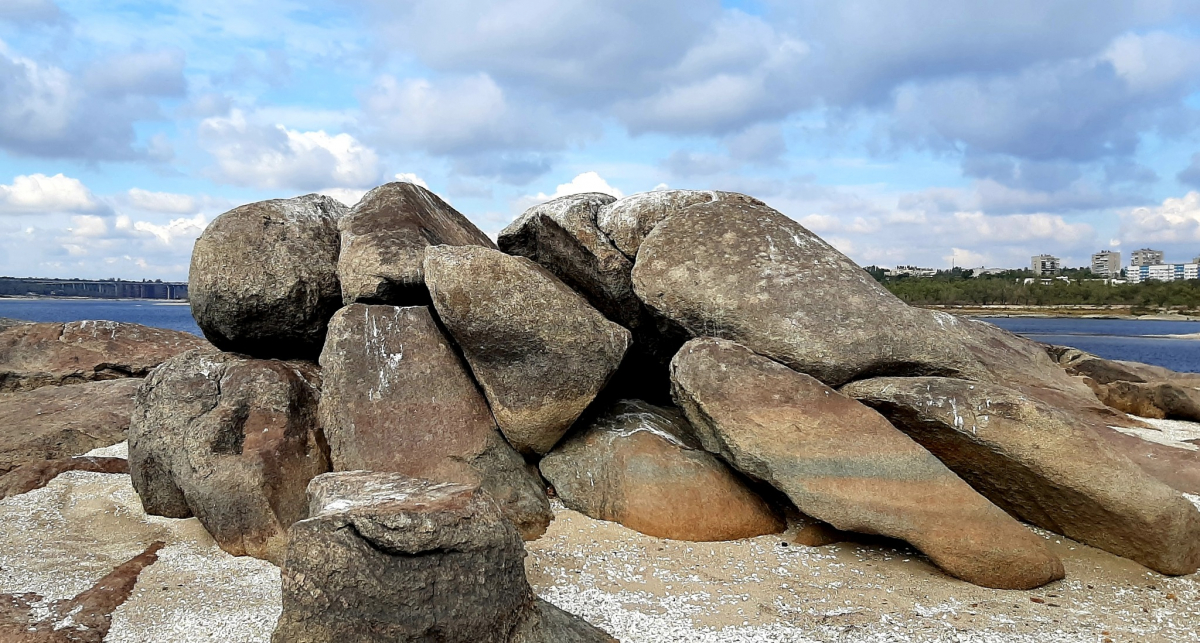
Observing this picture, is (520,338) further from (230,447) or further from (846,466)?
(846,466)

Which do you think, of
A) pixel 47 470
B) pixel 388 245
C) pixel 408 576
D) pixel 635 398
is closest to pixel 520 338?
pixel 388 245

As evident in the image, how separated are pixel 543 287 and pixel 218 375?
362 centimetres

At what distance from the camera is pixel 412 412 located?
8.03 meters

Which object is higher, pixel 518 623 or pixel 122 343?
pixel 122 343

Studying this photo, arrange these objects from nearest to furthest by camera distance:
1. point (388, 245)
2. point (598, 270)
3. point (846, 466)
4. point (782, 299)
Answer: point (846, 466), point (782, 299), point (388, 245), point (598, 270)

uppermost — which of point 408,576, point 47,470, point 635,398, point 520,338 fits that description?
point 520,338

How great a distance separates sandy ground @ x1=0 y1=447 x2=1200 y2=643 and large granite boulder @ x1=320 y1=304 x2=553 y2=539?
2.35 feet

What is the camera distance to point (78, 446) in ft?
35.7

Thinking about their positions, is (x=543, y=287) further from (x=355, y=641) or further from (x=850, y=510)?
(x=355, y=641)

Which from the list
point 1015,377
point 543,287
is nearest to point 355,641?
point 543,287

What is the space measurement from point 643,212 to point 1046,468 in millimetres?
5292

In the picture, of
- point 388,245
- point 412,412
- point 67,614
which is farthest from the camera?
point 388,245

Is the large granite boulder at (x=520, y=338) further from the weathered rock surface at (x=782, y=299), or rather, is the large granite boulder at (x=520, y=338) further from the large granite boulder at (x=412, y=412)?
the weathered rock surface at (x=782, y=299)

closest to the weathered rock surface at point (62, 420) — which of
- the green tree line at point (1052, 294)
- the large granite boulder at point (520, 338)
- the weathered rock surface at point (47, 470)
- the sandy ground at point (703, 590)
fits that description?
the weathered rock surface at point (47, 470)
